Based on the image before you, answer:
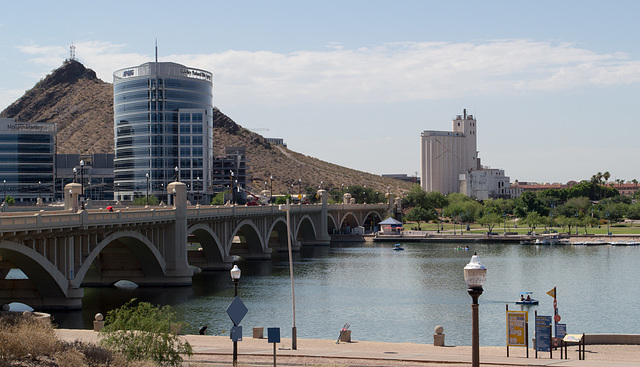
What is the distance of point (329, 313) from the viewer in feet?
200

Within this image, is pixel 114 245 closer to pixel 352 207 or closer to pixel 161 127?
pixel 352 207

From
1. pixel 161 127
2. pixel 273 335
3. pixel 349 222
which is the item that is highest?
pixel 161 127

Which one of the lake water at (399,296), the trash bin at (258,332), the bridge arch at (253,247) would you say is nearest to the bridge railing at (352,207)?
the lake water at (399,296)

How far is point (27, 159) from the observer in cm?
18675

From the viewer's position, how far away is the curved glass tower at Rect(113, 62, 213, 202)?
614 feet

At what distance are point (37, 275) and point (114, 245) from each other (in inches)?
828

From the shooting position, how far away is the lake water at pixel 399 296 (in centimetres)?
5397

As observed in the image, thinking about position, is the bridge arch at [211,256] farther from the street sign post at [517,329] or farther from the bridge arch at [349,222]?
the bridge arch at [349,222]

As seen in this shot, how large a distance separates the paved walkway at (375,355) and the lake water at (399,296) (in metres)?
9.47

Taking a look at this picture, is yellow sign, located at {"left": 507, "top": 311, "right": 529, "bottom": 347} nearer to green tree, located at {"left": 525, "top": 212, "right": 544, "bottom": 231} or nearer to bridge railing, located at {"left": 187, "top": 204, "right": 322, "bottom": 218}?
bridge railing, located at {"left": 187, "top": 204, "right": 322, "bottom": 218}

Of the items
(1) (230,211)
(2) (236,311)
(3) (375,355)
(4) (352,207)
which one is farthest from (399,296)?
(4) (352,207)

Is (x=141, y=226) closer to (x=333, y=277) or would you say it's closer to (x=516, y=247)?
(x=333, y=277)

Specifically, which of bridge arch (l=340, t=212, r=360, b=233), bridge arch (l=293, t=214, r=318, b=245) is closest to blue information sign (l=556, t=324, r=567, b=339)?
bridge arch (l=293, t=214, r=318, b=245)

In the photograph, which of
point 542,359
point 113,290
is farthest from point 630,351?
point 113,290
